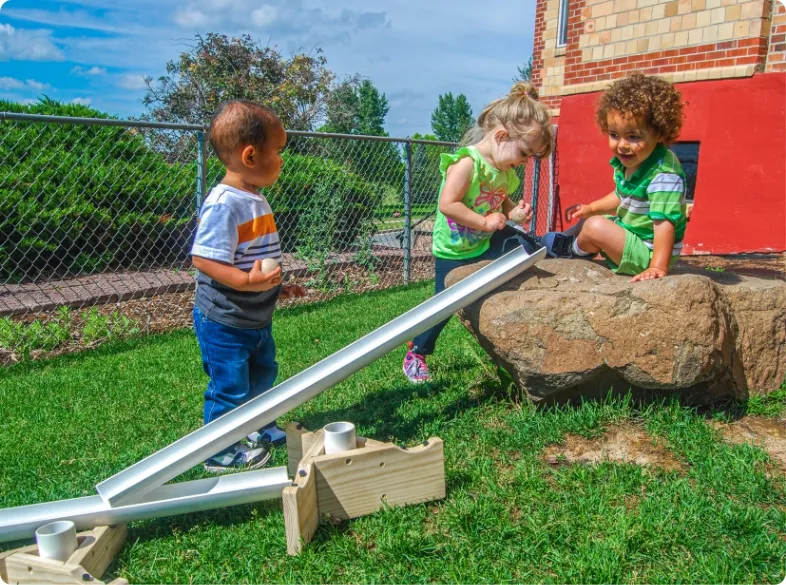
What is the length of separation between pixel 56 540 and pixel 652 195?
8.85ft

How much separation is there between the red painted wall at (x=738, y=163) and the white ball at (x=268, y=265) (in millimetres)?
6427

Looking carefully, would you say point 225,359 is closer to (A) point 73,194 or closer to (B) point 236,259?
(B) point 236,259

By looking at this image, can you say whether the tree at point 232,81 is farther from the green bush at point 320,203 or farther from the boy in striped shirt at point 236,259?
the boy in striped shirt at point 236,259

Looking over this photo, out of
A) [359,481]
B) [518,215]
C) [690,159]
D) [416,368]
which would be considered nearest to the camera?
[359,481]

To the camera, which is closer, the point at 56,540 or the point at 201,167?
the point at 56,540

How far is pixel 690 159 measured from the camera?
7781 millimetres

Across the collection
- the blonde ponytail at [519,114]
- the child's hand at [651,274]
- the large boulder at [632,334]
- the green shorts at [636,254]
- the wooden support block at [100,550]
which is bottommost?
the wooden support block at [100,550]

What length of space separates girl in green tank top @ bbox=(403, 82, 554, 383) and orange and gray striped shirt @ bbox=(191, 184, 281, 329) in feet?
3.43

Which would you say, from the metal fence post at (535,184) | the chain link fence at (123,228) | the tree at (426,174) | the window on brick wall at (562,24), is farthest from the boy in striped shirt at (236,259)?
the window on brick wall at (562,24)

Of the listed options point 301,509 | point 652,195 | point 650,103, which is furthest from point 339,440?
point 650,103

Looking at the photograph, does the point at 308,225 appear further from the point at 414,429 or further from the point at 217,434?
the point at 217,434

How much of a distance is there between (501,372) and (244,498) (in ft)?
4.95

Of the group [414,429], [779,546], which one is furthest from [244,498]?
[779,546]

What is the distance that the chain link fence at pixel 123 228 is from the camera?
5.10 m
